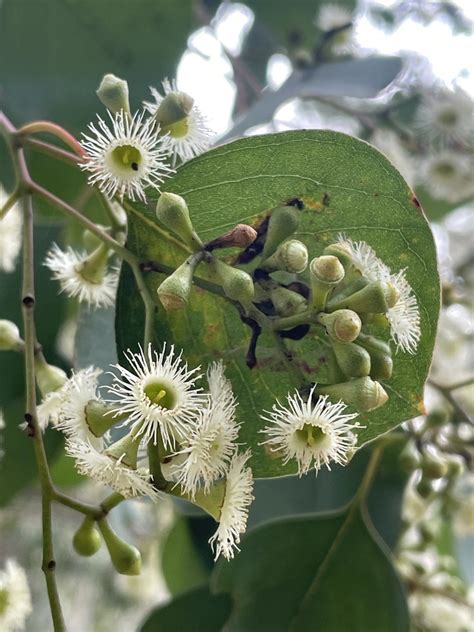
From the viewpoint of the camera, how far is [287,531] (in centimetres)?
94

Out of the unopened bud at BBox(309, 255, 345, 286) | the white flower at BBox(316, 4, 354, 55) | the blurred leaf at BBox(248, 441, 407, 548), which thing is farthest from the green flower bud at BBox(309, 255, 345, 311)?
the white flower at BBox(316, 4, 354, 55)

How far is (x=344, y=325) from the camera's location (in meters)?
0.55

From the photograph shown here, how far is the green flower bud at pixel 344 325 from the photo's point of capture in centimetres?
55

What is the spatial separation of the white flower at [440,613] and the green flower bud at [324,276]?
0.74 m

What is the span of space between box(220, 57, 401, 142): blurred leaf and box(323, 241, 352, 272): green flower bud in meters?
0.49

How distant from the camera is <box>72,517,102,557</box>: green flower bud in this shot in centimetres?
68

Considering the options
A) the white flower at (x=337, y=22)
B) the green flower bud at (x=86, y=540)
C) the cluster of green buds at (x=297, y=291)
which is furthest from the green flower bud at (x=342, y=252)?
the white flower at (x=337, y=22)

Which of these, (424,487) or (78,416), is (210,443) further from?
(424,487)

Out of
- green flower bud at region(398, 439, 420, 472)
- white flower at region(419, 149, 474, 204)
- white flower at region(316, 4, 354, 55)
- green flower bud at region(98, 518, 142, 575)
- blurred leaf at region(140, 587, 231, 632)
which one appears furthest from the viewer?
white flower at region(316, 4, 354, 55)

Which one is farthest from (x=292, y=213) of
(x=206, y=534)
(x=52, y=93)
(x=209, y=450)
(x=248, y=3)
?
(x=248, y=3)

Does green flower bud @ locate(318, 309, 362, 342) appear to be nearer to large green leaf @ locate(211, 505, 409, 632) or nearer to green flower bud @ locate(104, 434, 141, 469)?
green flower bud @ locate(104, 434, 141, 469)

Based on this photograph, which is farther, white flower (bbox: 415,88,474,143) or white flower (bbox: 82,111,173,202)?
white flower (bbox: 415,88,474,143)

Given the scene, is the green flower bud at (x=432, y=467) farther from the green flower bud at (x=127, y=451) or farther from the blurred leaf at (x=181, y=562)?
the green flower bud at (x=127, y=451)

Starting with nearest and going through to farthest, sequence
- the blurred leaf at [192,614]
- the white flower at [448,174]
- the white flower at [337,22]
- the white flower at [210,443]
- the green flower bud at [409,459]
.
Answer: the white flower at [210,443]
the blurred leaf at [192,614]
the green flower bud at [409,459]
the white flower at [448,174]
the white flower at [337,22]
